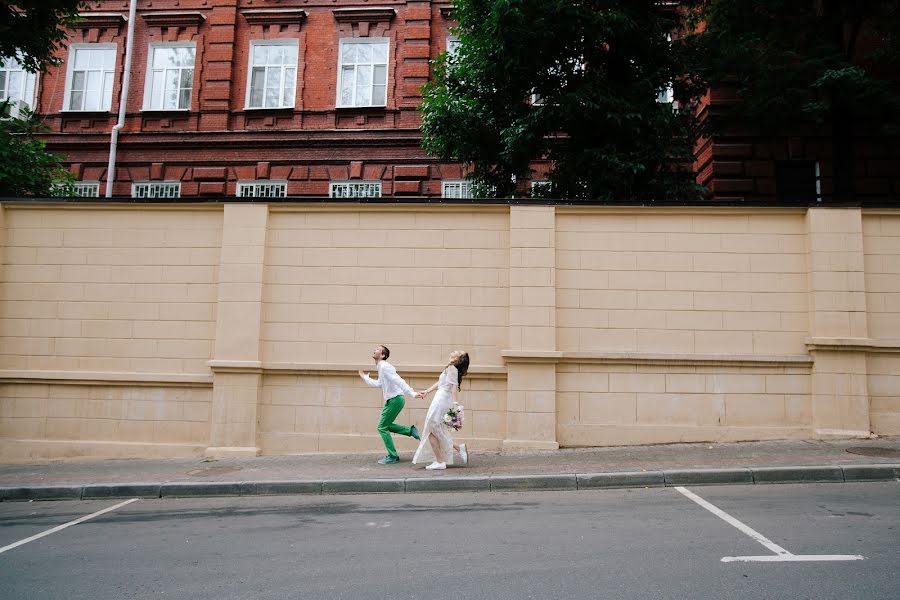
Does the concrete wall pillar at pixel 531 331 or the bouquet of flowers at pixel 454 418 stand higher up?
the concrete wall pillar at pixel 531 331

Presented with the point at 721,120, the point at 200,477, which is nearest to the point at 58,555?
the point at 200,477

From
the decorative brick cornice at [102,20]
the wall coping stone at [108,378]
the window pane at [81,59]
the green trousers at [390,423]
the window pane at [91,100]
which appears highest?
the decorative brick cornice at [102,20]

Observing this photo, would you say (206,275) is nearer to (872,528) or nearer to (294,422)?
(294,422)

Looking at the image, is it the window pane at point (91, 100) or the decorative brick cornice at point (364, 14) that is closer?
the decorative brick cornice at point (364, 14)

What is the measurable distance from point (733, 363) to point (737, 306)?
88 centimetres

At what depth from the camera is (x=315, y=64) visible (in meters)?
20.0

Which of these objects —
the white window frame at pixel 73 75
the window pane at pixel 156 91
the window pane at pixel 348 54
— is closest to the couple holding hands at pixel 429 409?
the window pane at pixel 348 54

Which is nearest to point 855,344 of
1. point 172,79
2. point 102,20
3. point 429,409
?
point 429,409

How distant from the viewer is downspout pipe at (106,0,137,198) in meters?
19.7

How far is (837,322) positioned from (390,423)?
6.77m

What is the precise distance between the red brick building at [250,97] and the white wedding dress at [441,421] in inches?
442

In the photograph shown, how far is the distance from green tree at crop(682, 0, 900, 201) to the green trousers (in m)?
9.99

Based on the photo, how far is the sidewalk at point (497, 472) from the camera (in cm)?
769

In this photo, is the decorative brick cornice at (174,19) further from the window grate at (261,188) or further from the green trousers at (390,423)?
the green trousers at (390,423)
